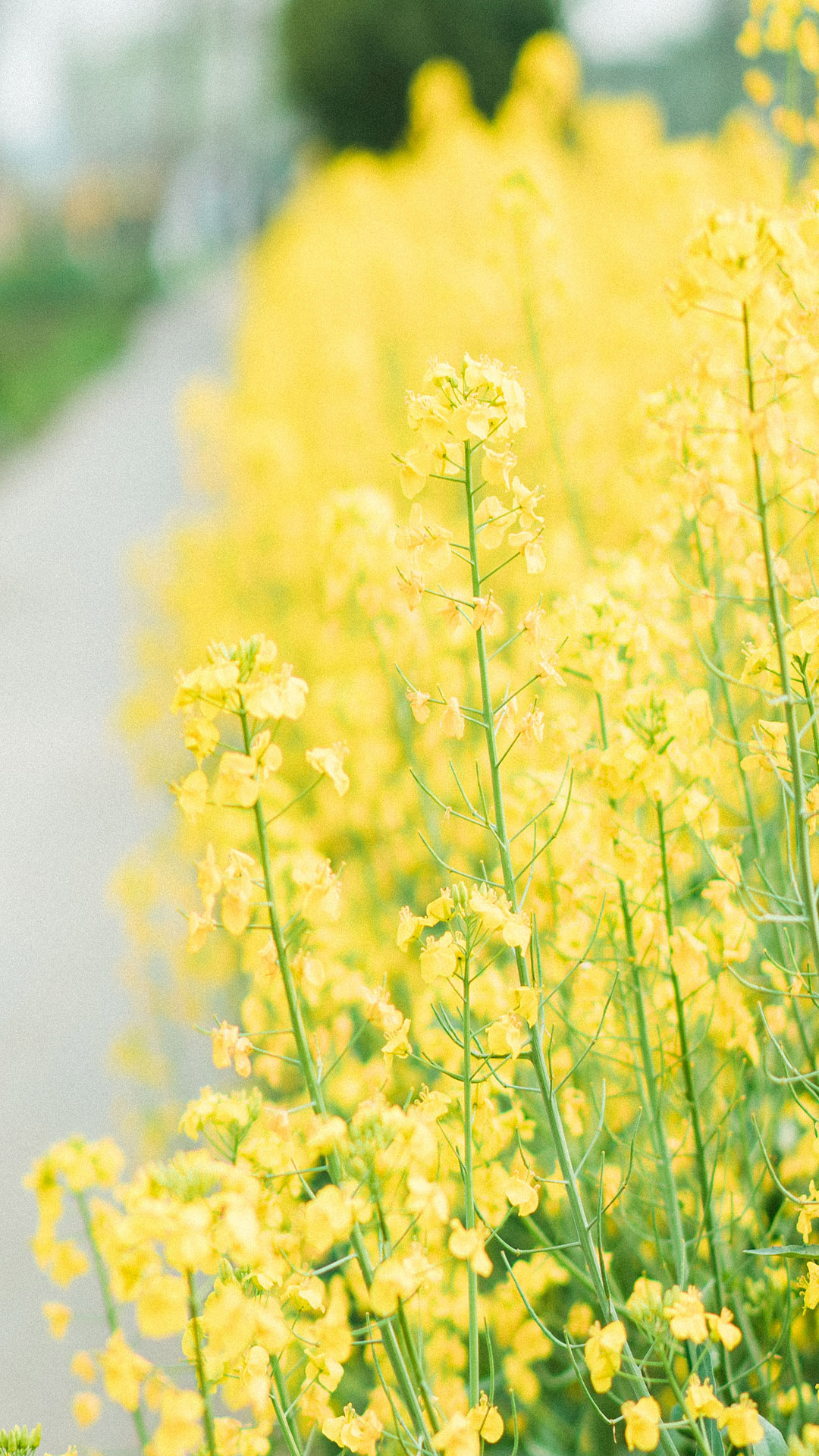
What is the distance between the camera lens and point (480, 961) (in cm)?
203

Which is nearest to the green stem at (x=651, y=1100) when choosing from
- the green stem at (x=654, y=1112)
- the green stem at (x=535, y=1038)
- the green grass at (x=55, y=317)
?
the green stem at (x=654, y=1112)

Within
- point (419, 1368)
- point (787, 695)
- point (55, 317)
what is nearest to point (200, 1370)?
point (419, 1368)

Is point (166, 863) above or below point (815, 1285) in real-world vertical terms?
above

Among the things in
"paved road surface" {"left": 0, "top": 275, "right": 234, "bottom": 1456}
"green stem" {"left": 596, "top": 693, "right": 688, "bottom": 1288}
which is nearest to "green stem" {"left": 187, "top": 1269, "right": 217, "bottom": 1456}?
"green stem" {"left": 596, "top": 693, "right": 688, "bottom": 1288}

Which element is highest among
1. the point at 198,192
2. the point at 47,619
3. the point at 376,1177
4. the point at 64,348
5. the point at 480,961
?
the point at 198,192

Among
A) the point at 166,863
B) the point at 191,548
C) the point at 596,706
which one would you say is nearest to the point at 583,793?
the point at 596,706

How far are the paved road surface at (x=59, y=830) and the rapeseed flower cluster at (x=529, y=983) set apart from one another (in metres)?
0.39

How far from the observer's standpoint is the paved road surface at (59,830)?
2.66 metres

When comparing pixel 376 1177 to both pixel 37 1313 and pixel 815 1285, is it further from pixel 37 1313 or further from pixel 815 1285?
pixel 37 1313

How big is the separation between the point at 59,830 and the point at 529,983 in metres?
3.98

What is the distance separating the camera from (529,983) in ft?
3.85

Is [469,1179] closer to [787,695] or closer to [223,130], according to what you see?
[787,695]

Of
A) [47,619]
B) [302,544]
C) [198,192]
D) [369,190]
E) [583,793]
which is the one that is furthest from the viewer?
[198,192]

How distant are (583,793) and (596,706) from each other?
10.6 inches
